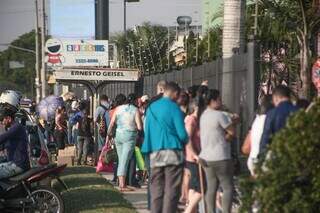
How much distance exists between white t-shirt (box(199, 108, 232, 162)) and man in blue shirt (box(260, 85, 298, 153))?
1.11m

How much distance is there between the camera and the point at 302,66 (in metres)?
18.2

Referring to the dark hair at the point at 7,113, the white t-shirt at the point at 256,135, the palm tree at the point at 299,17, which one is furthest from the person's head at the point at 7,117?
the palm tree at the point at 299,17

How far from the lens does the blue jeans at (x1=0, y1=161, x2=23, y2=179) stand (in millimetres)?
10727

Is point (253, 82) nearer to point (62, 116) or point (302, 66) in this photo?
point (302, 66)

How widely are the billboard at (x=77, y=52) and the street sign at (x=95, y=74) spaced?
6.95m

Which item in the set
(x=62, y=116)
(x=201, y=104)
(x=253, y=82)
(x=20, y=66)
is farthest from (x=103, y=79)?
(x=20, y=66)

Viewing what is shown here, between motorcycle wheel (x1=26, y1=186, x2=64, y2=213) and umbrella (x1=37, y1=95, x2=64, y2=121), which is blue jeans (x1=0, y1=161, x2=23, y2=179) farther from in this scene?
umbrella (x1=37, y1=95, x2=64, y2=121)

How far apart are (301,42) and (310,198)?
1309 cm

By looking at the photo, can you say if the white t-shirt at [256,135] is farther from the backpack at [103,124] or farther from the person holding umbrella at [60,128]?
the person holding umbrella at [60,128]

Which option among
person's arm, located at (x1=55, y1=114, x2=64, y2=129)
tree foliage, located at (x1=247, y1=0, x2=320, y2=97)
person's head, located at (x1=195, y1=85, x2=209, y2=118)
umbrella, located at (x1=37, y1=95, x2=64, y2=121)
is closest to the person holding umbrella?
person's arm, located at (x1=55, y1=114, x2=64, y2=129)

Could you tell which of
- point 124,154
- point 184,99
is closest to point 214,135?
point 184,99

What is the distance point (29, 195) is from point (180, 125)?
2.74 metres

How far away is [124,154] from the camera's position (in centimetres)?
1414

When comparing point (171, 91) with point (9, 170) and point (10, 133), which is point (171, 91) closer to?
point (10, 133)
